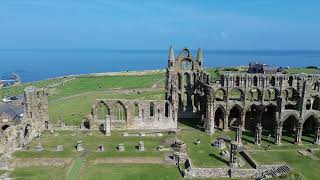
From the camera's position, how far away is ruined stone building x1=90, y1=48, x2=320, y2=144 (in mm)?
58406

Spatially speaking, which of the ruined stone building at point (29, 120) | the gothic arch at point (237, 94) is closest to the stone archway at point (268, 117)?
the gothic arch at point (237, 94)

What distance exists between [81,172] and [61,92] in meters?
65.0

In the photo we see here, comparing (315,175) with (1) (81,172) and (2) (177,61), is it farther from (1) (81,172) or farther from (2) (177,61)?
(2) (177,61)

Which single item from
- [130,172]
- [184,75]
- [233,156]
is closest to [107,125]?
[130,172]

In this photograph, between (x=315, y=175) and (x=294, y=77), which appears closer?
(x=315, y=175)

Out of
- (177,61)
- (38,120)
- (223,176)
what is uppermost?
(177,61)

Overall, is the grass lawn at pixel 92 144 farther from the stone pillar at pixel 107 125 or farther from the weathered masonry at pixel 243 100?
the weathered masonry at pixel 243 100

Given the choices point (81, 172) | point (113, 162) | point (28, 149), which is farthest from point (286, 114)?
point (28, 149)

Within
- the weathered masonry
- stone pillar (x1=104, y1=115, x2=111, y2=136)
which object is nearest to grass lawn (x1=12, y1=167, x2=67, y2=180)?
stone pillar (x1=104, y1=115, x2=111, y2=136)

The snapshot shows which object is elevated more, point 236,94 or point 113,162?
point 236,94

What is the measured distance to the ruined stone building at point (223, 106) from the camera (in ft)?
192

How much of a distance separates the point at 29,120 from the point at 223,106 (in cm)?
3372

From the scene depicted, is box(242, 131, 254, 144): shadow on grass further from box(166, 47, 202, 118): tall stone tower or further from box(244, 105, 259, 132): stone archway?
box(166, 47, 202, 118): tall stone tower

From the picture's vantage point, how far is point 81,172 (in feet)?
137
